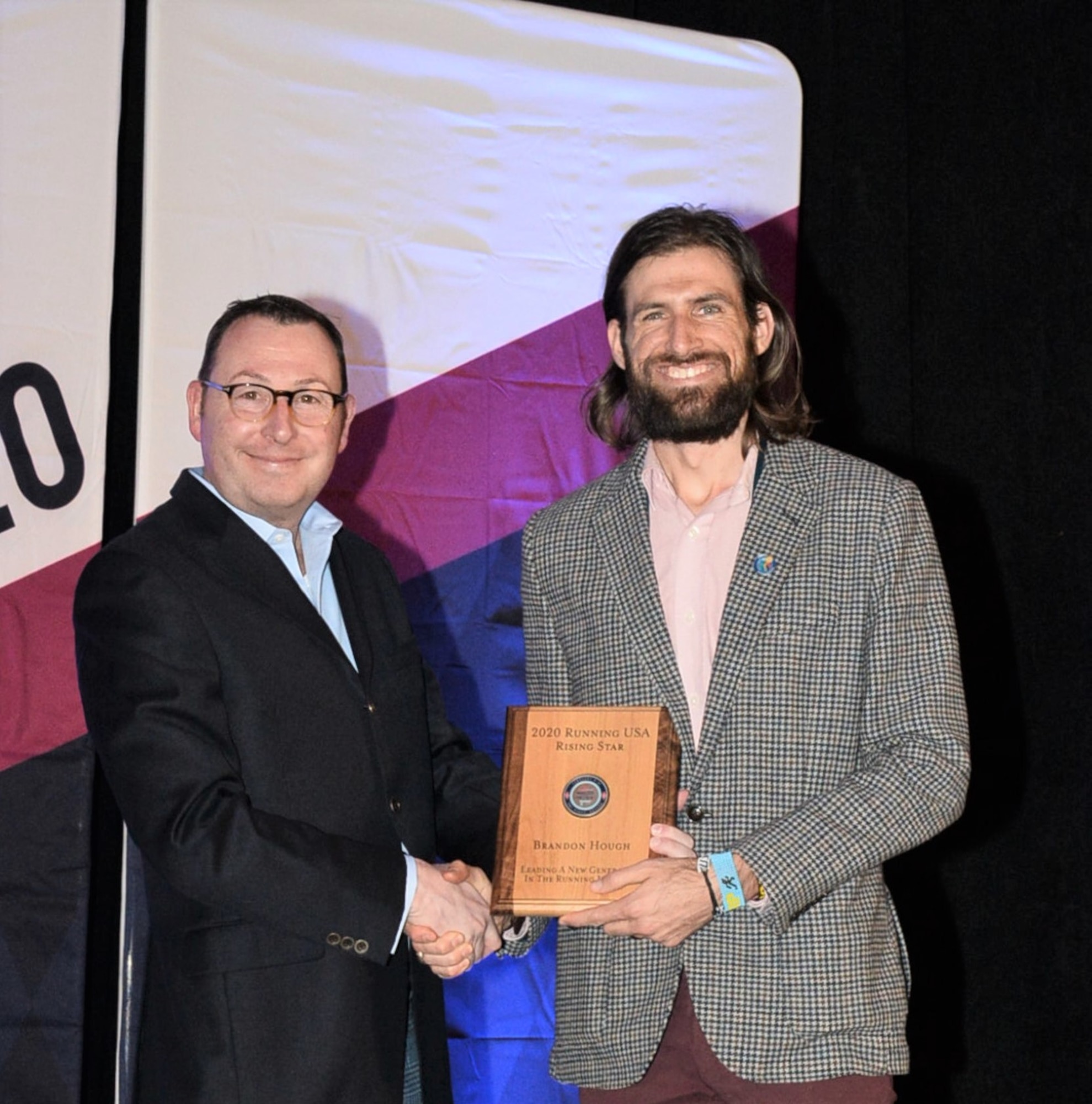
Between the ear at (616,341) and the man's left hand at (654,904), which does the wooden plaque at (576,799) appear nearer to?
the man's left hand at (654,904)

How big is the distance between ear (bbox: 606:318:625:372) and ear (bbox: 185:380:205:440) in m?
0.73

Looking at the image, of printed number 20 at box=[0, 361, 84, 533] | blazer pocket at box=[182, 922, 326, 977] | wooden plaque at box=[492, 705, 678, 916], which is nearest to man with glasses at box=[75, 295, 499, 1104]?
blazer pocket at box=[182, 922, 326, 977]

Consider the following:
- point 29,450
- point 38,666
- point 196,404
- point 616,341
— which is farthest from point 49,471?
point 616,341

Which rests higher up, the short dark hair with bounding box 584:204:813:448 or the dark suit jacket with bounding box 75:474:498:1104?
the short dark hair with bounding box 584:204:813:448

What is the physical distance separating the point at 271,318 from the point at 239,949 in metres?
1.01

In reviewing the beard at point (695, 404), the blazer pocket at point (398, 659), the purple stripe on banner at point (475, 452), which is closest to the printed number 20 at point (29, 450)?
the purple stripe on banner at point (475, 452)

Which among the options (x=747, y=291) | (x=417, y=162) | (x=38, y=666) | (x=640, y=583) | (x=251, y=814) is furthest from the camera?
(x=417, y=162)

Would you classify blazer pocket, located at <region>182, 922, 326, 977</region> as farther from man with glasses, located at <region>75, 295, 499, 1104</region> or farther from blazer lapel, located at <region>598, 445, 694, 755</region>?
blazer lapel, located at <region>598, 445, 694, 755</region>

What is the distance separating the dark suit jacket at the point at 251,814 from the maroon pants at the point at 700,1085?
1.09ft

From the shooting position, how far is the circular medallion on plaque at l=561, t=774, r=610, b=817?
206 centimetres

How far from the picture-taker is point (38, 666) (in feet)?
9.96

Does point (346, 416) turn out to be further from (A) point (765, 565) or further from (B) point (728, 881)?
(B) point (728, 881)

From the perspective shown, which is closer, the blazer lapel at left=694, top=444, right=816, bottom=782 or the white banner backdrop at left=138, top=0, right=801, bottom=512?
the blazer lapel at left=694, top=444, right=816, bottom=782

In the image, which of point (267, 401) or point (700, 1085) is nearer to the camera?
point (700, 1085)
